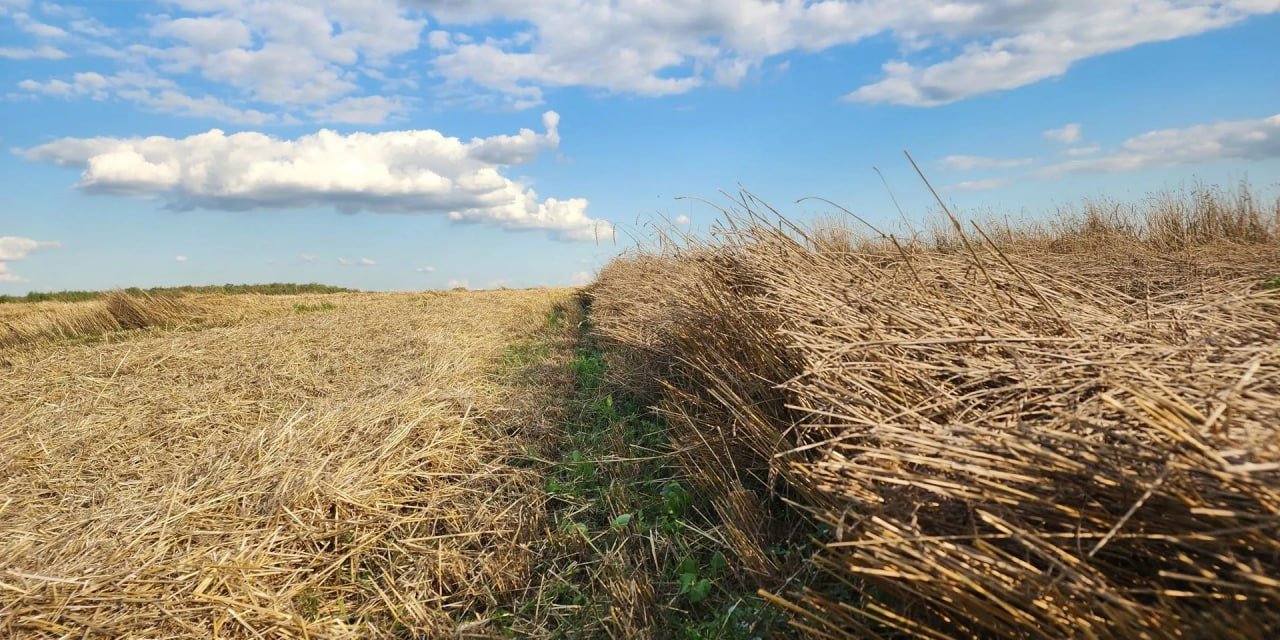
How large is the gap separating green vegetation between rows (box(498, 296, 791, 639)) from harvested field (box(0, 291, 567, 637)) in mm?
181

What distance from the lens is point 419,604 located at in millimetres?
2719

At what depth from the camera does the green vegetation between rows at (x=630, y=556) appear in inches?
94.1

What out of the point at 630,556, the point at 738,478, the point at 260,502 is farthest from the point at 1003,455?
the point at 260,502

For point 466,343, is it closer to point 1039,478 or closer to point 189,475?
point 189,475

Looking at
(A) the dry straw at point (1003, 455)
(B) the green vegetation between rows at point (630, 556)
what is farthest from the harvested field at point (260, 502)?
(A) the dry straw at point (1003, 455)

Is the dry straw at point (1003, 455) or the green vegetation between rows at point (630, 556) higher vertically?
the dry straw at point (1003, 455)

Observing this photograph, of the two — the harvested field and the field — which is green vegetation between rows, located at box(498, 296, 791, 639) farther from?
the harvested field

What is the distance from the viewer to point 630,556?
9.30 feet

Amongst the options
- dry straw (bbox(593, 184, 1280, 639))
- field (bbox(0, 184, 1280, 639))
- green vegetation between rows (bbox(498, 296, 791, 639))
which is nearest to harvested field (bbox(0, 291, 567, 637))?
field (bbox(0, 184, 1280, 639))

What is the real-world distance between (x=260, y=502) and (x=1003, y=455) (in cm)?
324

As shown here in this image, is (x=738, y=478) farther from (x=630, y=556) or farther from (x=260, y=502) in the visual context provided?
(x=260, y=502)

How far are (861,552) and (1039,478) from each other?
0.45 m

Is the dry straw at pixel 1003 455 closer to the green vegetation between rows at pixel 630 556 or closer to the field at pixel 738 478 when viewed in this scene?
the field at pixel 738 478

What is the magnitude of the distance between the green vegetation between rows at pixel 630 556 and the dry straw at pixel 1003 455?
0.53 ft
